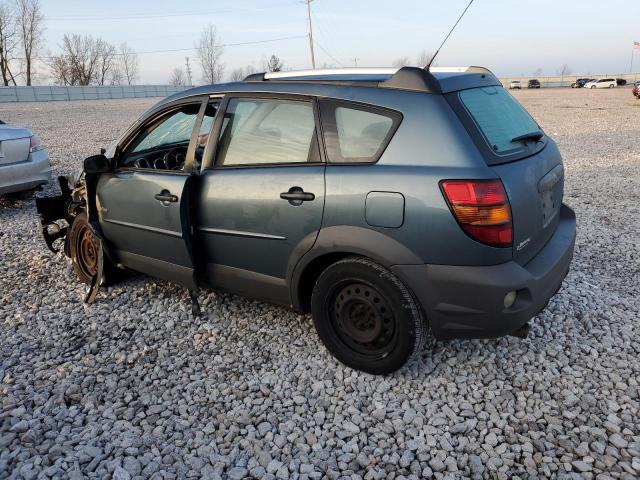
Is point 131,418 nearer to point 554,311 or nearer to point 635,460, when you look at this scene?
point 635,460

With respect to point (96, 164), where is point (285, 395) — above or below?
below

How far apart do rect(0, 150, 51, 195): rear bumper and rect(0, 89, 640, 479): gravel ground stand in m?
2.94

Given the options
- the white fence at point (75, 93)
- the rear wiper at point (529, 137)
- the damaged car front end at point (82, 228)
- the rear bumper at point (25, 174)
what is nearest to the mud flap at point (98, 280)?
the damaged car front end at point (82, 228)

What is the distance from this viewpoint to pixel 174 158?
14.4 ft

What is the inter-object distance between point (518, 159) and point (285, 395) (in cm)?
192

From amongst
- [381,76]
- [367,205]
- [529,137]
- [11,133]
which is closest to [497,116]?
[529,137]

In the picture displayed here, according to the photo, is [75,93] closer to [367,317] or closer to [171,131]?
[171,131]

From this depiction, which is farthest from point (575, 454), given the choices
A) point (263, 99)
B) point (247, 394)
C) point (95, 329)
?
point (95, 329)

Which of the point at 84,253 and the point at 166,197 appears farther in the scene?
the point at 84,253

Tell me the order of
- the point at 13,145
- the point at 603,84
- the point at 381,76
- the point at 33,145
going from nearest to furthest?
1. the point at 381,76
2. the point at 13,145
3. the point at 33,145
4. the point at 603,84

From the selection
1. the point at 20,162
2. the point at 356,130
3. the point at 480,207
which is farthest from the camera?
the point at 20,162

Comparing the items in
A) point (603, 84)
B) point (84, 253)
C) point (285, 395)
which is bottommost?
point (285, 395)

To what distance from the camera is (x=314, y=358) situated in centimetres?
337

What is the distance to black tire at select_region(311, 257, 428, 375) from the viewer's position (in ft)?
9.38
